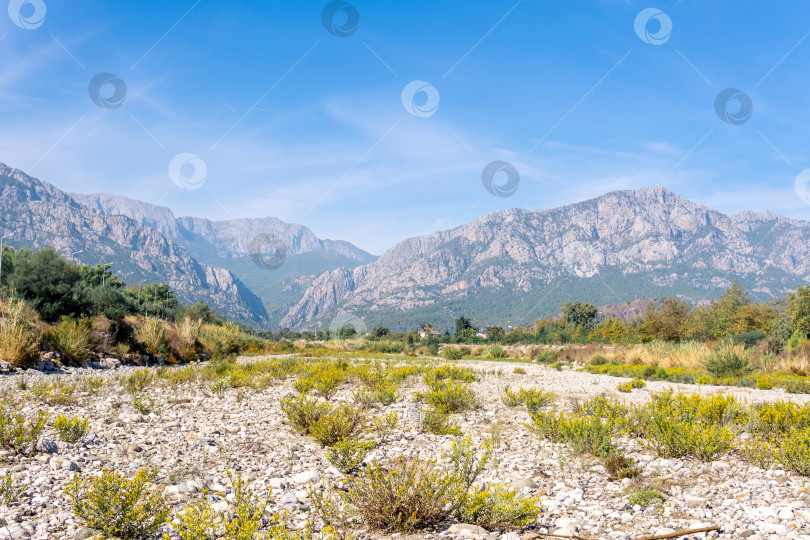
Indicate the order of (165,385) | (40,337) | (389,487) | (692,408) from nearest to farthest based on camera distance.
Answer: (389,487)
(692,408)
(165,385)
(40,337)

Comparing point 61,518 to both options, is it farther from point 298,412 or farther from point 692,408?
point 692,408

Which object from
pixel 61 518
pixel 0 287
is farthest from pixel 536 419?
pixel 0 287

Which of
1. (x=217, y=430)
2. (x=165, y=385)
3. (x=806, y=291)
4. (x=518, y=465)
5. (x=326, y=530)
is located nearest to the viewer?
(x=326, y=530)

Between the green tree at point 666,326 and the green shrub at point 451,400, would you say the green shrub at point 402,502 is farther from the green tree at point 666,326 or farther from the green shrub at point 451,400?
the green tree at point 666,326

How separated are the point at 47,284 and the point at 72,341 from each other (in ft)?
23.3

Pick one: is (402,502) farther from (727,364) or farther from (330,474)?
(727,364)

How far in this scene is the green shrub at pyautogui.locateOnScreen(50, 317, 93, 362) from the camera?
1669 cm

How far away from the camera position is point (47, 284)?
849 inches

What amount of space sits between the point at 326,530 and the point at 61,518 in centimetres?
247

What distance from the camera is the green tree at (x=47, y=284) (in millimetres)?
20844

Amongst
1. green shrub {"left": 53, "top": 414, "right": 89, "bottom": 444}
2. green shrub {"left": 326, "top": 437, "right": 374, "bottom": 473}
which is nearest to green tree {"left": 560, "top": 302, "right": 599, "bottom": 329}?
green shrub {"left": 326, "top": 437, "right": 374, "bottom": 473}

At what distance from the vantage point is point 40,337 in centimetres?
1570

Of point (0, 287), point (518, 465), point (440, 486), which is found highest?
point (0, 287)

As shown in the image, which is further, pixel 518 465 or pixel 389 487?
pixel 518 465
